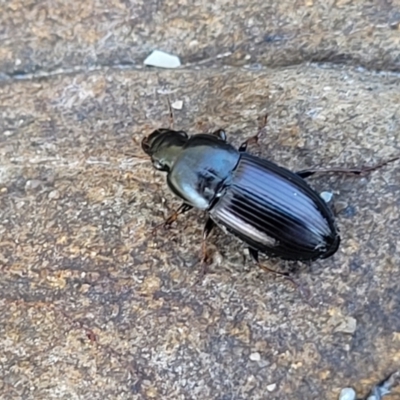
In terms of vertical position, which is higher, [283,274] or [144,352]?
[283,274]

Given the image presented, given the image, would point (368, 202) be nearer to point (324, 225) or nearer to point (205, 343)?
point (324, 225)

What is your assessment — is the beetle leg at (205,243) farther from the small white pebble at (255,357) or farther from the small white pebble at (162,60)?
the small white pebble at (162,60)

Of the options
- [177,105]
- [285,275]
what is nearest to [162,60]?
[177,105]

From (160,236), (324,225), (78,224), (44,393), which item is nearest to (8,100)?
(78,224)

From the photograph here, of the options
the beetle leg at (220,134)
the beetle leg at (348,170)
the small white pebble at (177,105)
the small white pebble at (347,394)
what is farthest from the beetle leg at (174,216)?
the small white pebble at (347,394)

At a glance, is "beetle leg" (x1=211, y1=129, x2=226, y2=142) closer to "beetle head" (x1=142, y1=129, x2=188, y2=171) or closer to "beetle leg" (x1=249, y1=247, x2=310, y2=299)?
"beetle head" (x1=142, y1=129, x2=188, y2=171)

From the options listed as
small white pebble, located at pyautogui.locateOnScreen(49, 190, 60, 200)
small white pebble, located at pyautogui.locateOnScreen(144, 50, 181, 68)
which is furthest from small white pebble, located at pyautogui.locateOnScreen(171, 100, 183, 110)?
small white pebble, located at pyautogui.locateOnScreen(49, 190, 60, 200)
